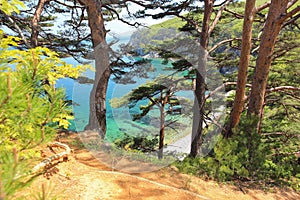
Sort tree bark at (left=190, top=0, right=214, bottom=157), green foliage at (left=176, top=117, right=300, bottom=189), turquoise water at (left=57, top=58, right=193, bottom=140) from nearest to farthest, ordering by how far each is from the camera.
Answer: green foliage at (left=176, top=117, right=300, bottom=189)
turquoise water at (left=57, top=58, right=193, bottom=140)
tree bark at (left=190, top=0, right=214, bottom=157)

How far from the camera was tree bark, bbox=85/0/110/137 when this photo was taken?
5430mm

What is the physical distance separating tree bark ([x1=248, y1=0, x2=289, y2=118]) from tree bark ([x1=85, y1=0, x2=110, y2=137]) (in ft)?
10.7

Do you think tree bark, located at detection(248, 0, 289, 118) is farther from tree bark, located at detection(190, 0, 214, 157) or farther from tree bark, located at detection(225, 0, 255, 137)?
tree bark, located at detection(190, 0, 214, 157)

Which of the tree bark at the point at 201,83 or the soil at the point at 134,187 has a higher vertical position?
the tree bark at the point at 201,83

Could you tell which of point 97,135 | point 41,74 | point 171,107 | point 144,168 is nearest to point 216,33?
point 171,107

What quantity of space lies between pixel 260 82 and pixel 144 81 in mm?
4449

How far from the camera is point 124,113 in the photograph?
9125 millimetres

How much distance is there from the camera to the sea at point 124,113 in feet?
21.1

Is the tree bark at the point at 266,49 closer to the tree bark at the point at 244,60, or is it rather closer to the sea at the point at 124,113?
the tree bark at the point at 244,60

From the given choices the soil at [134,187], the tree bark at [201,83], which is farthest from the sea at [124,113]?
the soil at [134,187]

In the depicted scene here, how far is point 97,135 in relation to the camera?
18.4ft

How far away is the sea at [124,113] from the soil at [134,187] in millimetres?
2789

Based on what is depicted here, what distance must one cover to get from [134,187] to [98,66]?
11.6 feet

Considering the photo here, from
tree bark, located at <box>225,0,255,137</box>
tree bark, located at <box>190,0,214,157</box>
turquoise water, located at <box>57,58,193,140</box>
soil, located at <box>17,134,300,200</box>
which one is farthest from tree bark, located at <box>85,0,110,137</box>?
tree bark, located at <box>225,0,255,137</box>
